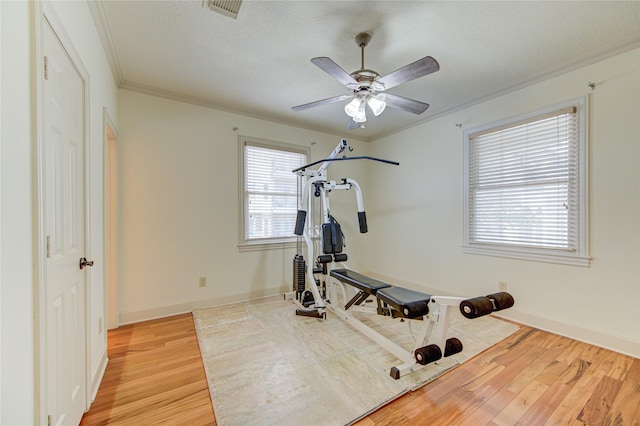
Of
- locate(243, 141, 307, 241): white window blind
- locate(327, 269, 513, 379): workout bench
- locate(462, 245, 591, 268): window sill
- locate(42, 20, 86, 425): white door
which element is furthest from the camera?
locate(243, 141, 307, 241): white window blind

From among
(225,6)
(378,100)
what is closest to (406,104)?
(378,100)

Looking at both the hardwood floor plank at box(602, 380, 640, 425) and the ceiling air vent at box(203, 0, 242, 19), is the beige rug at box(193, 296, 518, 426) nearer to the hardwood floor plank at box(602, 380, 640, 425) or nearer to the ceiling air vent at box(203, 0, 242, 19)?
the hardwood floor plank at box(602, 380, 640, 425)

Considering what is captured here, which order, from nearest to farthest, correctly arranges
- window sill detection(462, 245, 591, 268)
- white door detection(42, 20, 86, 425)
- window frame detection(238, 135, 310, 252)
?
white door detection(42, 20, 86, 425), window sill detection(462, 245, 591, 268), window frame detection(238, 135, 310, 252)

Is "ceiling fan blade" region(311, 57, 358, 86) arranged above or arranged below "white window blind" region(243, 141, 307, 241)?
above

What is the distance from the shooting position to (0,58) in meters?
0.82

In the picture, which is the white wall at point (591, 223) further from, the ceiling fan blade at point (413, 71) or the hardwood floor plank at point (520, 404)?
the ceiling fan blade at point (413, 71)

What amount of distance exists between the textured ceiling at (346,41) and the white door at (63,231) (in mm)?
863

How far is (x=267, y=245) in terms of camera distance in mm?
3766

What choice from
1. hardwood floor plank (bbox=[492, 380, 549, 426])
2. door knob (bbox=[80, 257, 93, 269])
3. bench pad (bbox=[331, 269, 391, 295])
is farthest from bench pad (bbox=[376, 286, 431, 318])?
door knob (bbox=[80, 257, 93, 269])

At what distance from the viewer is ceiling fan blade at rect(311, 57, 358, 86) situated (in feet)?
5.57

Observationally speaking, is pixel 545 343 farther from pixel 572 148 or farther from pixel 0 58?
pixel 0 58

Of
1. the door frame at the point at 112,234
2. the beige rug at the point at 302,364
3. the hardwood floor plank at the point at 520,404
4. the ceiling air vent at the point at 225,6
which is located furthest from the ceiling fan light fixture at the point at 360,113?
the door frame at the point at 112,234

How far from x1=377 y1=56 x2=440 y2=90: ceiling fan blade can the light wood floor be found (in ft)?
7.02

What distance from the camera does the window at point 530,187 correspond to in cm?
251
